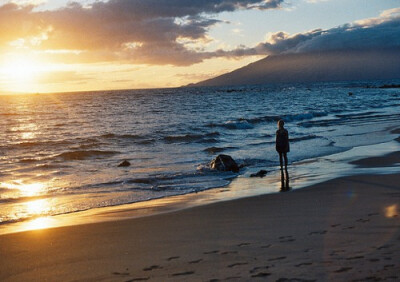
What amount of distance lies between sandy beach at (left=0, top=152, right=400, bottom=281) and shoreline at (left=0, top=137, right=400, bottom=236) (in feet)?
2.36

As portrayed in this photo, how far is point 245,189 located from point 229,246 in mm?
5643

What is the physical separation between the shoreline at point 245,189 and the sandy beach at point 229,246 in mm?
718

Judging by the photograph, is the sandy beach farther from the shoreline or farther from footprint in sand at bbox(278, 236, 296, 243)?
the shoreline

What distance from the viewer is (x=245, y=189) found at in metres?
12.2

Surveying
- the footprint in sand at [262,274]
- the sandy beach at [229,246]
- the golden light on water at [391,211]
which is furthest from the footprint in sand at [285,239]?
the golden light on water at [391,211]

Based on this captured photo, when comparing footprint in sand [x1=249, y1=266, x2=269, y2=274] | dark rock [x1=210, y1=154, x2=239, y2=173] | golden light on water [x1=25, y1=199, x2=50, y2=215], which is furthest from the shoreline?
footprint in sand [x1=249, y1=266, x2=269, y2=274]

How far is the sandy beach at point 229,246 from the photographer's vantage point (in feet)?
18.4

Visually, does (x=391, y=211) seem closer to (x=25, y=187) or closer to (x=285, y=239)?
(x=285, y=239)

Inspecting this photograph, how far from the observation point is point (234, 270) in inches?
222

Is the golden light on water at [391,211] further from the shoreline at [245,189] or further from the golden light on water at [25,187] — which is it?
the golden light on water at [25,187]

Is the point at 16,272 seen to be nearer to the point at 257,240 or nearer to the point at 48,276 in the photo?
the point at 48,276

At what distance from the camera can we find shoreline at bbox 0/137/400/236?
30.5 feet

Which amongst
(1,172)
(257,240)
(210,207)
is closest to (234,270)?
(257,240)

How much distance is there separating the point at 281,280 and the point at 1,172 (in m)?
15.0
